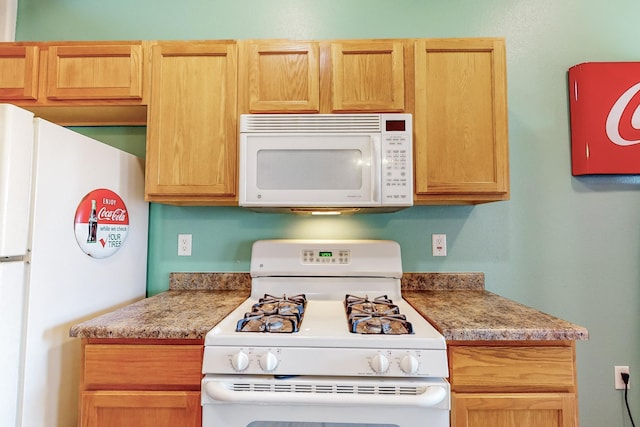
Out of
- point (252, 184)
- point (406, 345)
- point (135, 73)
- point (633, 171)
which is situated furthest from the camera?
point (633, 171)

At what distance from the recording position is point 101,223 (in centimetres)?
142

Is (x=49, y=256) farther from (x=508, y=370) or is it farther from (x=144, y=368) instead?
(x=508, y=370)

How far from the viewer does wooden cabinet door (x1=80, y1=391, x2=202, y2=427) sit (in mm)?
1086

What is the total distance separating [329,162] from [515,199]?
1.08 metres

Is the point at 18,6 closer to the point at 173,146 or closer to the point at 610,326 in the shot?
the point at 173,146

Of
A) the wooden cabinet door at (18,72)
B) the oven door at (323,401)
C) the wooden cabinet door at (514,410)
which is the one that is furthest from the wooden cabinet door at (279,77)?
the wooden cabinet door at (514,410)

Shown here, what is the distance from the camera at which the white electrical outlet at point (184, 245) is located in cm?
183

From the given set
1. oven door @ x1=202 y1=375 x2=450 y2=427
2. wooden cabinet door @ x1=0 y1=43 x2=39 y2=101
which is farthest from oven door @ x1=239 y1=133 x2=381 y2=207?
wooden cabinet door @ x1=0 y1=43 x2=39 y2=101

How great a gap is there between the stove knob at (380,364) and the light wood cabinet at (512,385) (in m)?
0.23

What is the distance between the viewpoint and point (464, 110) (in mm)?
1483

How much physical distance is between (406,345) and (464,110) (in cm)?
105

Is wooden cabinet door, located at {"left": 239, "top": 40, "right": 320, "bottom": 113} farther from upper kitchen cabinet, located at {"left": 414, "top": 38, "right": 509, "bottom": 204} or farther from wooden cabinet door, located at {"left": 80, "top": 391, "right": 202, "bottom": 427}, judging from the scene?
wooden cabinet door, located at {"left": 80, "top": 391, "right": 202, "bottom": 427}

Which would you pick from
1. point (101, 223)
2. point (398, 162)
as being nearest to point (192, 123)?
point (101, 223)

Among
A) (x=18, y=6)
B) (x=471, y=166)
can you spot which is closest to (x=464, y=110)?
(x=471, y=166)
